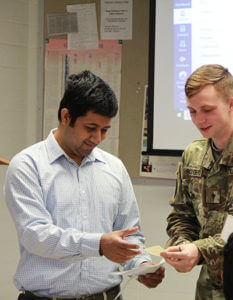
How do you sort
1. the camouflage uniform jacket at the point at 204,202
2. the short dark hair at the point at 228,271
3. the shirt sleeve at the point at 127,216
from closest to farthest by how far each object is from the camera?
the short dark hair at the point at 228,271 < the camouflage uniform jacket at the point at 204,202 < the shirt sleeve at the point at 127,216

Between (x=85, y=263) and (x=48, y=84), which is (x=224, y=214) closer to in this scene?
(x=85, y=263)

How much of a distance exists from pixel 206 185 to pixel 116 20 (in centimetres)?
169

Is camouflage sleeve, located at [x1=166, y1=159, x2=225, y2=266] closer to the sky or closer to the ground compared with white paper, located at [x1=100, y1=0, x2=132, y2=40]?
closer to the ground

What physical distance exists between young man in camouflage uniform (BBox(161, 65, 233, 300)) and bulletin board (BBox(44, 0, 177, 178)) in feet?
3.86

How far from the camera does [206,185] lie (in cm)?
163

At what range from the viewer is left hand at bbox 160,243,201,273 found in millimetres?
1460

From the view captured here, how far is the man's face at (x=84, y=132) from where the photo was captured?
1.69m

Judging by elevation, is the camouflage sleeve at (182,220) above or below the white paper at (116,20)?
below

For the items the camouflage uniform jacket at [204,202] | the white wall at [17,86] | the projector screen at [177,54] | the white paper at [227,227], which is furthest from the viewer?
the white wall at [17,86]

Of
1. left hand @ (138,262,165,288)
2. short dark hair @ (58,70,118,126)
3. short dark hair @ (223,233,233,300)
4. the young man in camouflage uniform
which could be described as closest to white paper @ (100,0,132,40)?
short dark hair @ (58,70,118,126)

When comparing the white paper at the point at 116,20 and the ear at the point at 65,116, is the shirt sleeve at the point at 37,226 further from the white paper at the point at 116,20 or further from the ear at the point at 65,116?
the white paper at the point at 116,20

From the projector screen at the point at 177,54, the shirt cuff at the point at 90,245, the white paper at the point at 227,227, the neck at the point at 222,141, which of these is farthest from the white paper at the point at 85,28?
the white paper at the point at 227,227

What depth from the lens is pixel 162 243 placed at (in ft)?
9.50

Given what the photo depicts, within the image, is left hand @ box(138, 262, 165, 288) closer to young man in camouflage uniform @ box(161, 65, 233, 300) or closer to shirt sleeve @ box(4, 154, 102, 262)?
young man in camouflage uniform @ box(161, 65, 233, 300)
